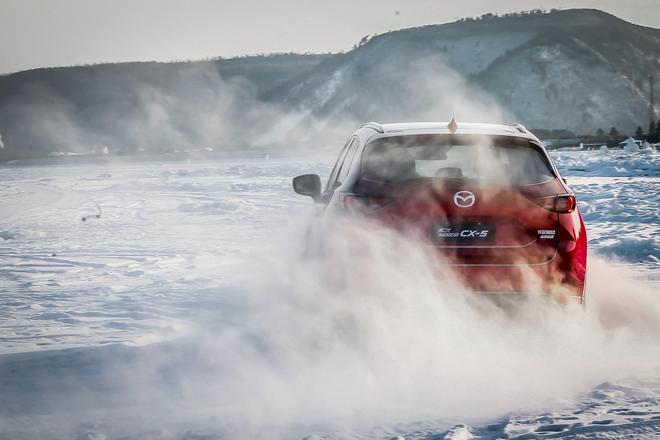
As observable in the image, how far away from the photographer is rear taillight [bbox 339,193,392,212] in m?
4.77

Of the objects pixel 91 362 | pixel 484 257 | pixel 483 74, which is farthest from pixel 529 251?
pixel 483 74

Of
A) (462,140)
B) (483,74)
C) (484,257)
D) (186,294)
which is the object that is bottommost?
(186,294)

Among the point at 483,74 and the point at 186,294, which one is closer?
the point at 186,294

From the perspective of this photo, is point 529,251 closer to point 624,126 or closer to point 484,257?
point 484,257

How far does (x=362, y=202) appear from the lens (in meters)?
4.82

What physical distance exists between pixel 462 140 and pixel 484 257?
0.83 metres

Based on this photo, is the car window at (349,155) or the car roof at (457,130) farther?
the car window at (349,155)

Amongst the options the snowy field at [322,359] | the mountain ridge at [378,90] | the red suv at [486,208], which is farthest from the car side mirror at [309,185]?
the mountain ridge at [378,90]

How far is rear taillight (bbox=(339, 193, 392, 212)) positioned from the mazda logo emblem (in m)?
0.42

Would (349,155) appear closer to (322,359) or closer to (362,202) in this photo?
(362,202)

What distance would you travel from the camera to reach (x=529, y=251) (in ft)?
15.7

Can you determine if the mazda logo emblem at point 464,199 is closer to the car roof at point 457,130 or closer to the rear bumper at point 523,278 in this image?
the rear bumper at point 523,278

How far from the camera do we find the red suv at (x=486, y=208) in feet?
15.5

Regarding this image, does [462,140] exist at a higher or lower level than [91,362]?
higher
